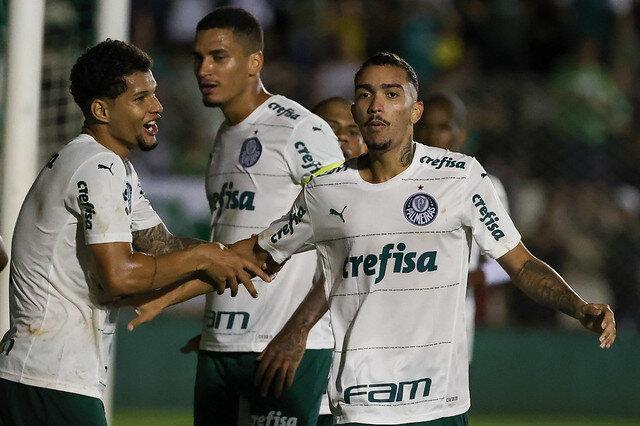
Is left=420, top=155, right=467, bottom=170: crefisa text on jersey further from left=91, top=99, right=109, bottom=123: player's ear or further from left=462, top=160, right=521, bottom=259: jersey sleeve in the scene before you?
left=91, top=99, right=109, bottom=123: player's ear

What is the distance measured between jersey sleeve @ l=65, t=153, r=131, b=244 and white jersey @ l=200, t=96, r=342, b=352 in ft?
4.17

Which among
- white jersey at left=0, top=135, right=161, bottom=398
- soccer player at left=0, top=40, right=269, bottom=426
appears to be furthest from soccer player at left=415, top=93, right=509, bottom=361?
white jersey at left=0, top=135, right=161, bottom=398

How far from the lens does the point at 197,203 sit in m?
12.6

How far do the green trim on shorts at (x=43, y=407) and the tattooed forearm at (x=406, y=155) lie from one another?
65.2 inches

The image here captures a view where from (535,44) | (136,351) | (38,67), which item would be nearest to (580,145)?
(535,44)

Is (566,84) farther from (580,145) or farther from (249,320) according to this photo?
(249,320)

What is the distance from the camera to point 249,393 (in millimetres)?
6555

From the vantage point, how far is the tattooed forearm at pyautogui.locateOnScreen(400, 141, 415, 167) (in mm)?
5594

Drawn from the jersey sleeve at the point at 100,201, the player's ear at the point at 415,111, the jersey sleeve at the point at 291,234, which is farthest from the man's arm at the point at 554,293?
the jersey sleeve at the point at 100,201

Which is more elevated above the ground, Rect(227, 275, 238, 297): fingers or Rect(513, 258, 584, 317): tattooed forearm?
Rect(513, 258, 584, 317): tattooed forearm

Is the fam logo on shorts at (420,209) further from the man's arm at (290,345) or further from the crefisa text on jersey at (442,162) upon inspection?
the man's arm at (290,345)

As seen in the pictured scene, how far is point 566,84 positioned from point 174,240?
844cm

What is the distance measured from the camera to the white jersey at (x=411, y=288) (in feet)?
17.7

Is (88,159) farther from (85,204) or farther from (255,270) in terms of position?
(255,270)
